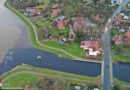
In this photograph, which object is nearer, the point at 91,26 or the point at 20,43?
the point at 20,43

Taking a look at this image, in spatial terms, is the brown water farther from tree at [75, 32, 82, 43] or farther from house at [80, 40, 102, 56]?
house at [80, 40, 102, 56]

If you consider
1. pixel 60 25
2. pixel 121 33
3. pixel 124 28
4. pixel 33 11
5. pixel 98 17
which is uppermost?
pixel 33 11

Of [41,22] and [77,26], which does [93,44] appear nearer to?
[77,26]

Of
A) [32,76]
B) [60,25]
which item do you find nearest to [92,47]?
[60,25]

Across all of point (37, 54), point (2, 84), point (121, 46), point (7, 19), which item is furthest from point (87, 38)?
point (7, 19)

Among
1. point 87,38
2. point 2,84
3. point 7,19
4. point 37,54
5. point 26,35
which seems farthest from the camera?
point 7,19

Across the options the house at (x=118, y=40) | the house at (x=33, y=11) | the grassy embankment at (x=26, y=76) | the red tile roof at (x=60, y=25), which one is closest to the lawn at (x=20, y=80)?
the grassy embankment at (x=26, y=76)

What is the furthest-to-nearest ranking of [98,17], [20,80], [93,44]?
[98,17] → [93,44] → [20,80]

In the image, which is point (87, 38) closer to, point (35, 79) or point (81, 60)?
point (81, 60)
